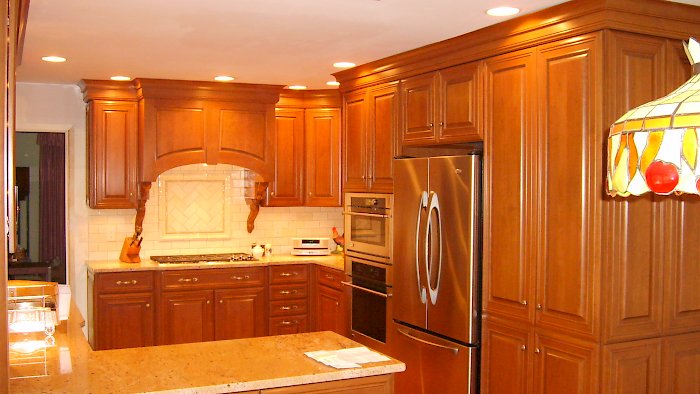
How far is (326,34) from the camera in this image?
4.28 m

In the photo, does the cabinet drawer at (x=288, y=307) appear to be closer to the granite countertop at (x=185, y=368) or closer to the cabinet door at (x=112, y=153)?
the cabinet door at (x=112, y=153)

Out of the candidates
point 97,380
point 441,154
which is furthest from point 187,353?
point 441,154

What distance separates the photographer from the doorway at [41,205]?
6.35 meters

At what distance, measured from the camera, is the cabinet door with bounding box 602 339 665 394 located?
11.5 ft

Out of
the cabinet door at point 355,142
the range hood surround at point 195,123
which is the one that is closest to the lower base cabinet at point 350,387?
the cabinet door at point 355,142

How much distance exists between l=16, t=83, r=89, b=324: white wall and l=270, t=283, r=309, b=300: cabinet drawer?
1.61 m

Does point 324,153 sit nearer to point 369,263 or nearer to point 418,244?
point 369,263

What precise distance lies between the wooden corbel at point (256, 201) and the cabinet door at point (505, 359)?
10.0 feet

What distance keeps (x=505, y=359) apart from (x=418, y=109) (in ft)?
5.44

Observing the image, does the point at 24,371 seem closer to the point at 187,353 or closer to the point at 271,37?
the point at 187,353

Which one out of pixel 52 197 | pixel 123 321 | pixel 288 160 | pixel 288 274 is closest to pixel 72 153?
pixel 52 197

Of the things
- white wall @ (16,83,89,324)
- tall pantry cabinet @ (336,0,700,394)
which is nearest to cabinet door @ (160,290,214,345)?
white wall @ (16,83,89,324)

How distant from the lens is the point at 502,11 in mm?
3684

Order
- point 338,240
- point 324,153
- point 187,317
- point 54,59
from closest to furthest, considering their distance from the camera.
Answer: point 54,59, point 187,317, point 324,153, point 338,240
